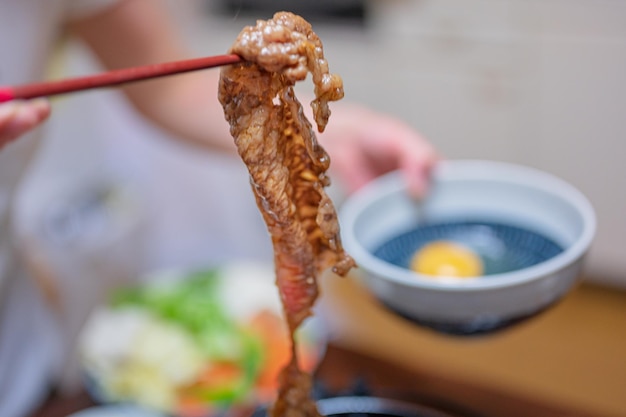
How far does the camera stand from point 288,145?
573 mm

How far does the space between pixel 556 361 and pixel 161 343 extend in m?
1.49

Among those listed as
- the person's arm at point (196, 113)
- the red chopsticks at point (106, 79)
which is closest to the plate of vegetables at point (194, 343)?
the person's arm at point (196, 113)

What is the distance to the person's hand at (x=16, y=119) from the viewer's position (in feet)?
2.05

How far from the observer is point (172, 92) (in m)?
1.20

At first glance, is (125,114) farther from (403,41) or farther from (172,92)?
(172,92)

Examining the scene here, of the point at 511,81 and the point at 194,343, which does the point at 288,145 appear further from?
the point at 511,81

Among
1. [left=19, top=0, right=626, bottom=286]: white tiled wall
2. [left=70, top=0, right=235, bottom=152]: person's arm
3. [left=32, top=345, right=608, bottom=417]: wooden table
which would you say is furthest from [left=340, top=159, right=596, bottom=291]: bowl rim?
[left=19, top=0, right=626, bottom=286]: white tiled wall

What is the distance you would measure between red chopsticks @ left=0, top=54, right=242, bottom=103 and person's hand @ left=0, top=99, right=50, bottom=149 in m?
0.16

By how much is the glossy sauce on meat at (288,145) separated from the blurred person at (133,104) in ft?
1.57

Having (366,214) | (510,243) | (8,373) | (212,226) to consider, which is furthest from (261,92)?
(212,226)

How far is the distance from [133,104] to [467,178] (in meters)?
0.60

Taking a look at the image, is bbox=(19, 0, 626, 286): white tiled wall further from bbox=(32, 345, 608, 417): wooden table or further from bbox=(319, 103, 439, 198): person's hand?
bbox=(32, 345, 608, 417): wooden table

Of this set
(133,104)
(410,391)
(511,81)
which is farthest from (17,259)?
(511,81)

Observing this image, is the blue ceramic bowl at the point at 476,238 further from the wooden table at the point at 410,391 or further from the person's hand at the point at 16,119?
the person's hand at the point at 16,119
